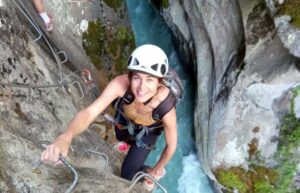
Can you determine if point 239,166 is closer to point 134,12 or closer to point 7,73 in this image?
point 7,73

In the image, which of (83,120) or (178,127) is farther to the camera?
(178,127)

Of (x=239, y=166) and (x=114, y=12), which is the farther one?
(x=114, y=12)

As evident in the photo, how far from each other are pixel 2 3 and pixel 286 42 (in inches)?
175

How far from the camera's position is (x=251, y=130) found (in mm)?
8484

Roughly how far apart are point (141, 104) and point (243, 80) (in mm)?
3853

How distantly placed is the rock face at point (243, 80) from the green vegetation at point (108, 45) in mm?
1707

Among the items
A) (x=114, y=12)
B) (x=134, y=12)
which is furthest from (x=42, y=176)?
(x=134, y=12)

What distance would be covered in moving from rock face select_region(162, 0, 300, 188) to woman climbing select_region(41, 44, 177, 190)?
124 inches

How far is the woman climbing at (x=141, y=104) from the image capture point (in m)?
4.18

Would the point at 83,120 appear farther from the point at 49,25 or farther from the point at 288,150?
the point at 288,150

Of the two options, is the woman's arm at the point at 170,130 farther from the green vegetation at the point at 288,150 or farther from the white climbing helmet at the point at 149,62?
the green vegetation at the point at 288,150

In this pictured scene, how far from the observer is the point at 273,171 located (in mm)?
8320

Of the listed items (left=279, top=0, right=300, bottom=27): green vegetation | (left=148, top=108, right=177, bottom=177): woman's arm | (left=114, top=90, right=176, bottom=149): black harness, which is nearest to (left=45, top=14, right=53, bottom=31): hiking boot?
(left=114, top=90, right=176, bottom=149): black harness

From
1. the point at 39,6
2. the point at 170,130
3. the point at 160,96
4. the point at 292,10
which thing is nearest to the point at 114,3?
the point at 39,6
